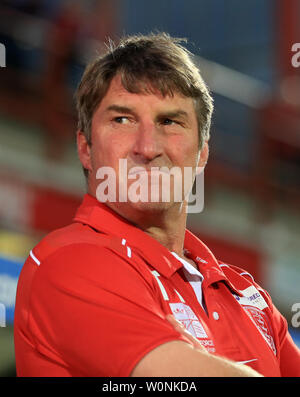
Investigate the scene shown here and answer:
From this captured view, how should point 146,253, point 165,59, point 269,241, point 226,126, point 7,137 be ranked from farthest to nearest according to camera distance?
point 226,126
point 269,241
point 7,137
point 165,59
point 146,253

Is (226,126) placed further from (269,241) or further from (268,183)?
(269,241)

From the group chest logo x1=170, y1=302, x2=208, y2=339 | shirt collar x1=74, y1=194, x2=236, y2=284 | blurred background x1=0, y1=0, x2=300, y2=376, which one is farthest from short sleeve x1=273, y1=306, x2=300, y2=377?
blurred background x1=0, y1=0, x2=300, y2=376

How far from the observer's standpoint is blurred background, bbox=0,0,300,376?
16.9 feet

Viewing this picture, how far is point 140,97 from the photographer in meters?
1.82

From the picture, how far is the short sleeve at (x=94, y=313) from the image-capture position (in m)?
1.47

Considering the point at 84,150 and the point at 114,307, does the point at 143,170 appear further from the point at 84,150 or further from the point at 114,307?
the point at 114,307

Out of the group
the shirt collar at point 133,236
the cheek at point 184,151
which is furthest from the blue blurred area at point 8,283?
the cheek at point 184,151

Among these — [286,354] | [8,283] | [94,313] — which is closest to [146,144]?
[94,313]

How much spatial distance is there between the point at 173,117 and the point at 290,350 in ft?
2.37

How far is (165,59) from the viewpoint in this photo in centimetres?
191

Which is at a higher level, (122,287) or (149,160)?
(149,160)

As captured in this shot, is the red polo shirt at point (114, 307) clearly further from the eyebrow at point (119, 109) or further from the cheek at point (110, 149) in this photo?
the eyebrow at point (119, 109)

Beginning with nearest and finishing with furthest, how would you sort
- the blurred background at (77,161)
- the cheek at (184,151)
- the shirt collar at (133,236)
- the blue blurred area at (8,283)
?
the shirt collar at (133,236) < the cheek at (184,151) < the blue blurred area at (8,283) < the blurred background at (77,161)

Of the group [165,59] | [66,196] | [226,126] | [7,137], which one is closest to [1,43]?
[7,137]
